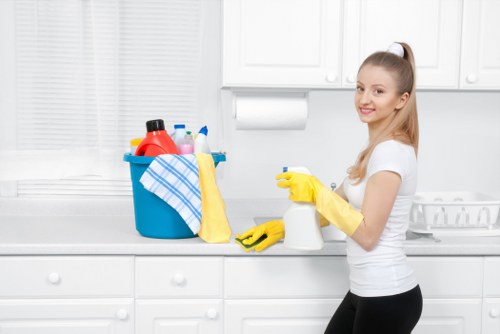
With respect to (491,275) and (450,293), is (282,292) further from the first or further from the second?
(491,275)

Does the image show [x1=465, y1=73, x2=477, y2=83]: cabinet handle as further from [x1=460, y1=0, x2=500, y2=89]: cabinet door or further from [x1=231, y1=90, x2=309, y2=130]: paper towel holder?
[x1=231, y1=90, x2=309, y2=130]: paper towel holder

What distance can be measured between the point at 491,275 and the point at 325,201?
2.29 ft

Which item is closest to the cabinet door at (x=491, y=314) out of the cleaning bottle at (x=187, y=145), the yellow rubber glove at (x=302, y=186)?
the yellow rubber glove at (x=302, y=186)

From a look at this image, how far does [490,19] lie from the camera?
214 cm

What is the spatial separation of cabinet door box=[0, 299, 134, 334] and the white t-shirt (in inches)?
28.9

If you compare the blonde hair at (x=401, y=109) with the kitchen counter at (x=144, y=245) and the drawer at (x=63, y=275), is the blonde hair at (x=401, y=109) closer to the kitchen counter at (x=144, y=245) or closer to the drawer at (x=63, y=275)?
the kitchen counter at (x=144, y=245)

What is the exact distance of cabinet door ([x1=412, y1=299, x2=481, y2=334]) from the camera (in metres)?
1.97

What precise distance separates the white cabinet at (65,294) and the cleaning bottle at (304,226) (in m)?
0.52

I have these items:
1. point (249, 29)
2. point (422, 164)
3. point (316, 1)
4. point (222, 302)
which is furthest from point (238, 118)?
point (422, 164)

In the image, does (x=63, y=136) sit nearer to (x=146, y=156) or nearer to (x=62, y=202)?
(x=62, y=202)

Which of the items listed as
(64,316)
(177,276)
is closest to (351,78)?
(177,276)

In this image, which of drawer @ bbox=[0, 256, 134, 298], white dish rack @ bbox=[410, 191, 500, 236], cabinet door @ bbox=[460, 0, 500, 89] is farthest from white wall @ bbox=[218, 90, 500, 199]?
drawer @ bbox=[0, 256, 134, 298]

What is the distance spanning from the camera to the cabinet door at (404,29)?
211 centimetres

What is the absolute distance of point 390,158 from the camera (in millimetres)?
1574
